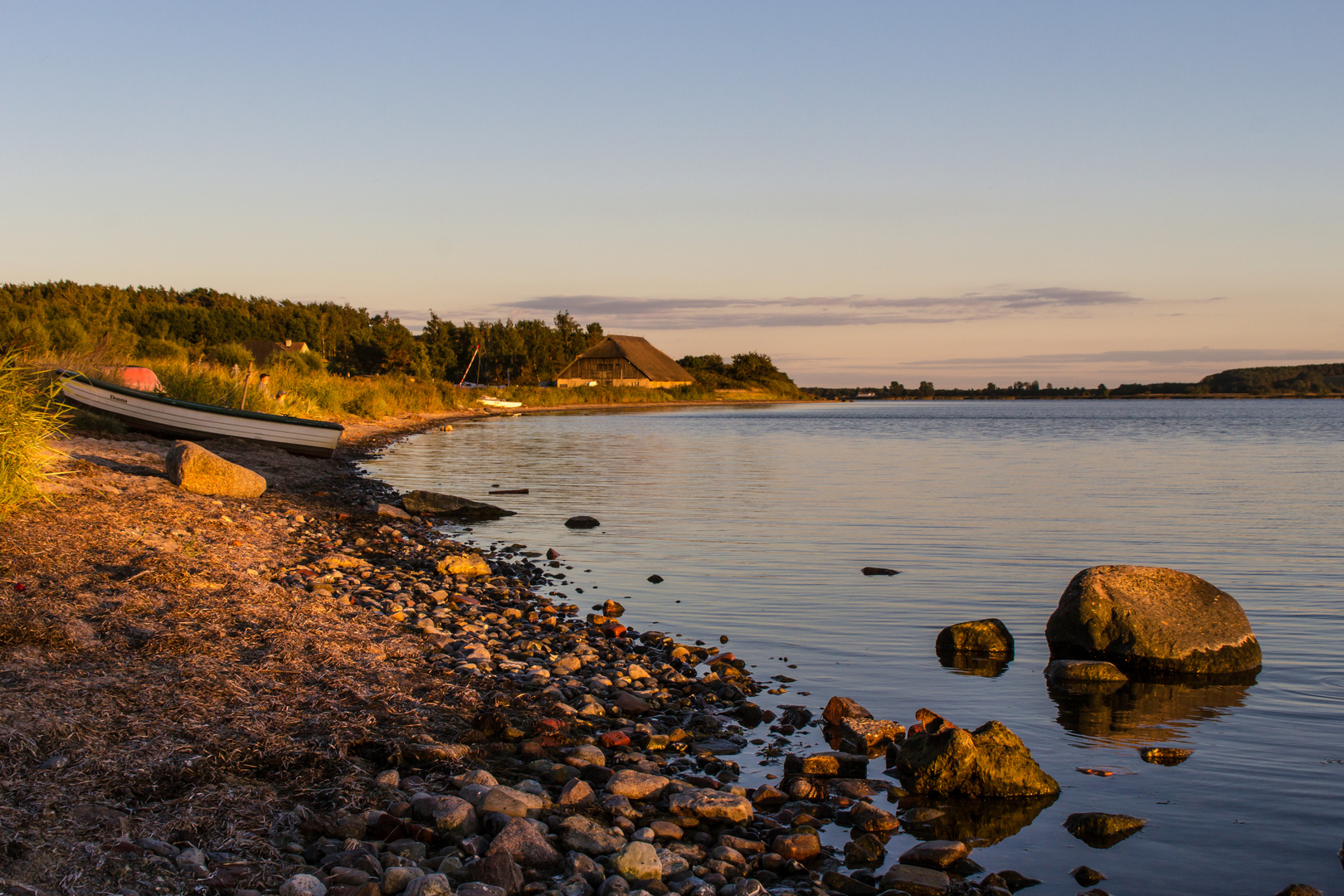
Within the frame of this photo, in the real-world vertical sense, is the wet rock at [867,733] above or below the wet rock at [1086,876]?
above

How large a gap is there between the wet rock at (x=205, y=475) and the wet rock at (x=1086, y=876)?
1336 cm

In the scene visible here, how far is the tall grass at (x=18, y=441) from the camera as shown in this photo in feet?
30.5

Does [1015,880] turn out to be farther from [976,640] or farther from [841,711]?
[976,640]

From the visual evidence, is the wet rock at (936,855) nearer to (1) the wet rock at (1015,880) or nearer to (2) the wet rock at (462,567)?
(1) the wet rock at (1015,880)

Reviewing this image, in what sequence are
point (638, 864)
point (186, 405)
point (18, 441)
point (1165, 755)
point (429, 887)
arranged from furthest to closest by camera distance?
point (186, 405) → point (18, 441) → point (1165, 755) → point (638, 864) → point (429, 887)

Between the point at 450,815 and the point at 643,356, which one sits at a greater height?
the point at 643,356

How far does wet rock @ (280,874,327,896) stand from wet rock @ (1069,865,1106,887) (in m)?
3.68

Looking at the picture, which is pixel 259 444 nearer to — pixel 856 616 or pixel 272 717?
pixel 856 616

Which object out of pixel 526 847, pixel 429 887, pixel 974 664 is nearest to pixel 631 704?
pixel 526 847

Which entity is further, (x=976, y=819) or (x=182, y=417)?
(x=182, y=417)

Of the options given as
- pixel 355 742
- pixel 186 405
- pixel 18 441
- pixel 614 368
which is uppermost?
pixel 614 368

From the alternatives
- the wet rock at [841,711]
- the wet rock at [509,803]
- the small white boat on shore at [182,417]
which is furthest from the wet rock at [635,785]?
the small white boat on shore at [182,417]

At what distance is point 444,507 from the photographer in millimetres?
17828

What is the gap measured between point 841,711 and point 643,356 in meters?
113
